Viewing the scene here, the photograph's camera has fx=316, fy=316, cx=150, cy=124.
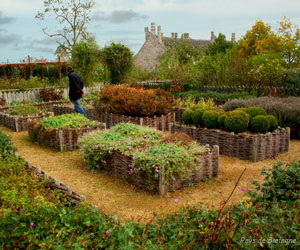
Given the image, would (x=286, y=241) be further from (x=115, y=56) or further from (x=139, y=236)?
(x=115, y=56)

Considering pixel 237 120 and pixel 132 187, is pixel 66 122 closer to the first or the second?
pixel 132 187

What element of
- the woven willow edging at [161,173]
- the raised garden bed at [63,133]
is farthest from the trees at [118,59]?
the woven willow edging at [161,173]

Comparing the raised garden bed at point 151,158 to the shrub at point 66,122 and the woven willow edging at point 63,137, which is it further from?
the shrub at point 66,122

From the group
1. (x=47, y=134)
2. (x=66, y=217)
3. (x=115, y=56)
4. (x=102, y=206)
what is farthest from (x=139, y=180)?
(x=115, y=56)

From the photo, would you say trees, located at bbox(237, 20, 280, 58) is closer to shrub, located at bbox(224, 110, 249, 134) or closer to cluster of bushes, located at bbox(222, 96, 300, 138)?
cluster of bushes, located at bbox(222, 96, 300, 138)

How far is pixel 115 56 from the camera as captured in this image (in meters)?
20.0

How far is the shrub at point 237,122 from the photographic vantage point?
7.46 metres

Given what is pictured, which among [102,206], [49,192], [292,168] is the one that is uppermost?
[292,168]

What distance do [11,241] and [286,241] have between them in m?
2.53

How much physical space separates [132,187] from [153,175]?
0.55 metres

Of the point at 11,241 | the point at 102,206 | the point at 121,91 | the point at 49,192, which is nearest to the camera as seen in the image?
the point at 11,241

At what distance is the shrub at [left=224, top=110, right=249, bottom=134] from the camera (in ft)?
24.5

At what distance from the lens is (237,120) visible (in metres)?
7.47

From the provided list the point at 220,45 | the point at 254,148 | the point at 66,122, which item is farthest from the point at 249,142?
the point at 220,45
